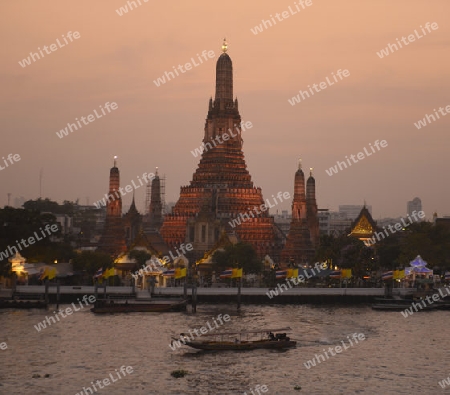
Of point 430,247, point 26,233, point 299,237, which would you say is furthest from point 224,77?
point 26,233

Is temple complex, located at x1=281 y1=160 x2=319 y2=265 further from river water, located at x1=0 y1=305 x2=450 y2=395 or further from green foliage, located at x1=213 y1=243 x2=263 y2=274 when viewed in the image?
river water, located at x1=0 y1=305 x2=450 y2=395

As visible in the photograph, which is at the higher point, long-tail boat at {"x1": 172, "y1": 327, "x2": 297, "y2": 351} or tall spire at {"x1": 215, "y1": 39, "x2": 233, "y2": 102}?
tall spire at {"x1": 215, "y1": 39, "x2": 233, "y2": 102}

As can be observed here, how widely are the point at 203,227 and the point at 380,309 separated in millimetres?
59490

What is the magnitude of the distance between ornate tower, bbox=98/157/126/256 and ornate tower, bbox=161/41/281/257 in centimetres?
924

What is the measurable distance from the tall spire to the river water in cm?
7870

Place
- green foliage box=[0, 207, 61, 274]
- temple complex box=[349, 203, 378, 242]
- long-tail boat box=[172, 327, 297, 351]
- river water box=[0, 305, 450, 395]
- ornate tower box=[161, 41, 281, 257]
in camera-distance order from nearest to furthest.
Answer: river water box=[0, 305, 450, 395]
long-tail boat box=[172, 327, 297, 351]
green foliage box=[0, 207, 61, 274]
ornate tower box=[161, 41, 281, 257]
temple complex box=[349, 203, 378, 242]

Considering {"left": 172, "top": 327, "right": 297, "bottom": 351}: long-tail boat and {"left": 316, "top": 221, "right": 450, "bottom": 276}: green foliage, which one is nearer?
{"left": 172, "top": 327, "right": 297, "bottom": 351}: long-tail boat

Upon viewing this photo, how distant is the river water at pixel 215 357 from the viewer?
70062 mm

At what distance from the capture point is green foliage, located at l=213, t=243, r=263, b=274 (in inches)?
5837

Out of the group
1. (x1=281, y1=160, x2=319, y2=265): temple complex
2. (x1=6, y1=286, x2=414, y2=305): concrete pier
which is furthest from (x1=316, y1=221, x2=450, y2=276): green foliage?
(x1=281, y1=160, x2=319, y2=265): temple complex

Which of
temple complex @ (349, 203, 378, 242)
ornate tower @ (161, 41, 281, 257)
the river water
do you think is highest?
ornate tower @ (161, 41, 281, 257)

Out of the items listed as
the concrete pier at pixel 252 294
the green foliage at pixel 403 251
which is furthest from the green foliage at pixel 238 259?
the concrete pier at pixel 252 294

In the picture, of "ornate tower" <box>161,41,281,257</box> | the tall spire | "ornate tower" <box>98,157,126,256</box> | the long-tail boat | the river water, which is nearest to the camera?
the river water

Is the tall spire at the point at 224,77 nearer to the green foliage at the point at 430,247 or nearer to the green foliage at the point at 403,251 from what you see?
the green foliage at the point at 403,251
